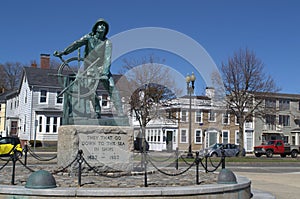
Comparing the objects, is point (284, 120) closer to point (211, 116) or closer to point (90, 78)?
point (211, 116)

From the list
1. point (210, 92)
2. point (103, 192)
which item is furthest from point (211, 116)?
point (103, 192)

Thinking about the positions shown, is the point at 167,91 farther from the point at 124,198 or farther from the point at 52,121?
the point at 124,198

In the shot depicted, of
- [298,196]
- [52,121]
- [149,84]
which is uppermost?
[149,84]

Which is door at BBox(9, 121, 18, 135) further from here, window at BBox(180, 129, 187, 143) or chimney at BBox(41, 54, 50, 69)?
window at BBox(180, 129, 187, 143)

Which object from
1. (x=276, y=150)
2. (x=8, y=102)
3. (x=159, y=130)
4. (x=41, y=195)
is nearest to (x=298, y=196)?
(x=41, y=195)

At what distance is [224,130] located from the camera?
51750 mm

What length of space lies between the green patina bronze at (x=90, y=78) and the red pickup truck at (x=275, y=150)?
3091 cm

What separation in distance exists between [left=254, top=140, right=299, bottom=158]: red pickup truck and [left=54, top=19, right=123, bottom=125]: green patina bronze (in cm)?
3091

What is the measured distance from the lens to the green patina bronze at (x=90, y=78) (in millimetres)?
12242

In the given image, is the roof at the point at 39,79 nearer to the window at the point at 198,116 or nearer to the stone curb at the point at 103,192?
the window at the point at 198,116

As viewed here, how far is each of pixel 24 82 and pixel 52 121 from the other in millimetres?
7543

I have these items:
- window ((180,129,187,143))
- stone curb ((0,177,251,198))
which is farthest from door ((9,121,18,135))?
stone curb ((0,177,251,198))

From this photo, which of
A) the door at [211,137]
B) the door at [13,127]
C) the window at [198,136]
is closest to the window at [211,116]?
the window at [198,136]

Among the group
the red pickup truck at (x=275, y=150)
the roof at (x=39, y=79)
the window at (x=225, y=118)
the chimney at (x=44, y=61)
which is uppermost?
the chimney at (x=44, y=61)
